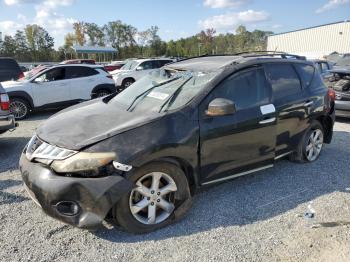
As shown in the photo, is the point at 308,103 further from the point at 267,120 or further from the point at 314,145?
the point at 267,120

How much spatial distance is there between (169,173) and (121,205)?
1.95 ft

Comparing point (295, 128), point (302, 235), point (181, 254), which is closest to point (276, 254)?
point (302, 235)

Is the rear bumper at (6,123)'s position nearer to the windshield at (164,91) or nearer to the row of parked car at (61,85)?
the windshield at (164,91)

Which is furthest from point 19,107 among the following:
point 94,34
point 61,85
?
point 94,34

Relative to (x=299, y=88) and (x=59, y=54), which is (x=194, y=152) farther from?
(x=59, y=54)

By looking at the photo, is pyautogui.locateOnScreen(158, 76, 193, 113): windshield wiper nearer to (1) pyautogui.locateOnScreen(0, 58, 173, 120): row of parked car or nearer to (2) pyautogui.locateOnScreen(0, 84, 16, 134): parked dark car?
(2) pyautogui.locateOnScreen(0, 84, 16, 134): parked dark car

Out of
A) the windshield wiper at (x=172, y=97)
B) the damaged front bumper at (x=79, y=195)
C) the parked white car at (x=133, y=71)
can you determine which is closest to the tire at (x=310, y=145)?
the windshield wiper at (x=172, y=97)

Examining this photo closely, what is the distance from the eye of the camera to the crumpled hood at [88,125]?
3518mm

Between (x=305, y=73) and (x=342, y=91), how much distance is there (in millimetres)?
4050

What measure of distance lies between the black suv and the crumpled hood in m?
0.01

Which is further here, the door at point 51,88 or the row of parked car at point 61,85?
the door at point 51,88

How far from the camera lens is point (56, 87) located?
11141mm

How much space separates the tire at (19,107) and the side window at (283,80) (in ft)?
26.7

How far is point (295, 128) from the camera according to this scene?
16.9 ft
